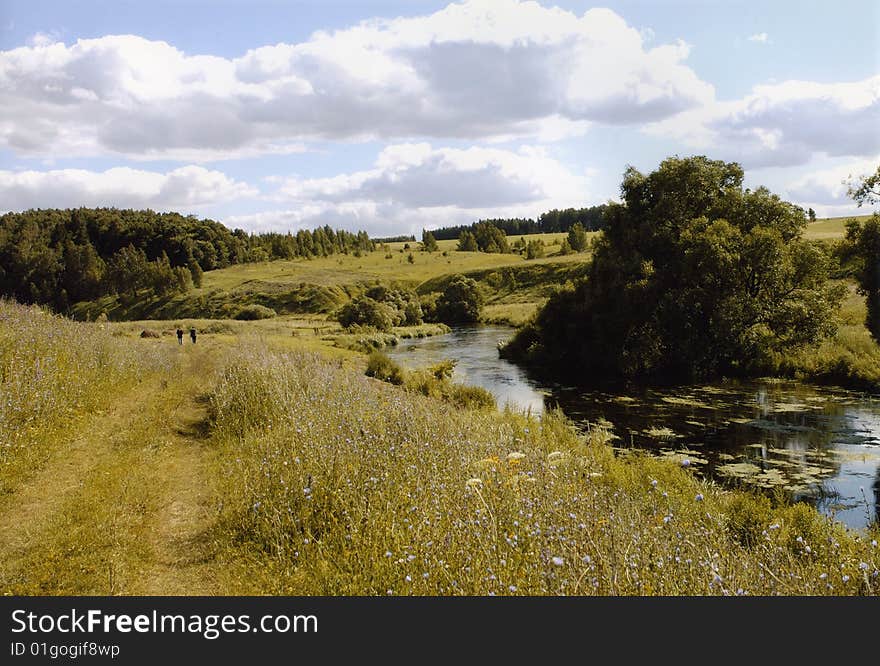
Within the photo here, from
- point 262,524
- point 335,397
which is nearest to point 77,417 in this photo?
point 335,397

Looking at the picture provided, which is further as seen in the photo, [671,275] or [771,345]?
[671,275]

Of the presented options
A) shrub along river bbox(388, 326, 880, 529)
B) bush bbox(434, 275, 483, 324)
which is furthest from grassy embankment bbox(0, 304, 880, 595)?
bush bbox(434, 275, 483, 324)

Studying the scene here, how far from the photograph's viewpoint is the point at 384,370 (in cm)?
2511

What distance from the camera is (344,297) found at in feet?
293

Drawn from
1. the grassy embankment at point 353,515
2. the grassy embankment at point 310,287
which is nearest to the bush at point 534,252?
the grassy embankment at point 310,287

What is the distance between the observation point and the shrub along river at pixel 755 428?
12391mm

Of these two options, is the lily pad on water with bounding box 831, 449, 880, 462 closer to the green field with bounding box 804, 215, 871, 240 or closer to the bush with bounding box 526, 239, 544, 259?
the green field with bounding box 804, 215, 871, 240

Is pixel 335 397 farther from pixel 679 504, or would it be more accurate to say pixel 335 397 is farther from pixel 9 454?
pixel 679 504

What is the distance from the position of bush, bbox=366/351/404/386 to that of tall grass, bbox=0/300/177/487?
9835mm

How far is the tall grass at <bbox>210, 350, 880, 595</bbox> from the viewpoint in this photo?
4.66 meters

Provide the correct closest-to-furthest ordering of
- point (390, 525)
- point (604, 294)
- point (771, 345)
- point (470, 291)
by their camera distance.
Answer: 1. point (390, 525)
2. point (771, 345)
3. point (604, 294)
4. point (470, 291)

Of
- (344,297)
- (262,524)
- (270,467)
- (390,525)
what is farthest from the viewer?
(344,297)

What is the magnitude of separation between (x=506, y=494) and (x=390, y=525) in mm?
1284

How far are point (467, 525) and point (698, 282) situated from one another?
2582cm
